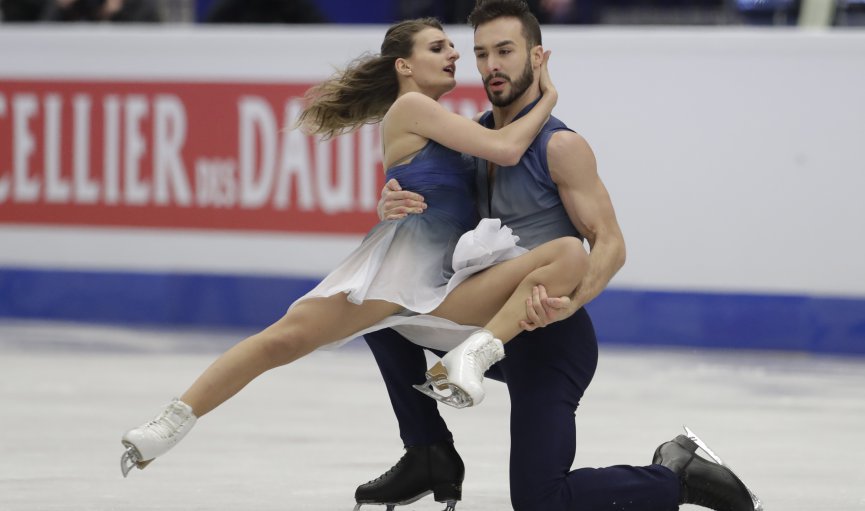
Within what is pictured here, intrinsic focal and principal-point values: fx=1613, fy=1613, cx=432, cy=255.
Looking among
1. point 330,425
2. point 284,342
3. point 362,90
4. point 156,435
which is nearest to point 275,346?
point 284,342

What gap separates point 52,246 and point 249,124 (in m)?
1.33

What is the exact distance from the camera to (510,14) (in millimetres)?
4129

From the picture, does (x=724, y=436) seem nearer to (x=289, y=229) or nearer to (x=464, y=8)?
(x=289, y=229)

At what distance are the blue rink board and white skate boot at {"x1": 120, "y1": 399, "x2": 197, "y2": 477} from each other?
4386 millimetres

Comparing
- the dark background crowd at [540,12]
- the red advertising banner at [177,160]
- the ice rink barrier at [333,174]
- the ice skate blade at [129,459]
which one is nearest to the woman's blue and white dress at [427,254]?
the ice skate blade at [129,459]

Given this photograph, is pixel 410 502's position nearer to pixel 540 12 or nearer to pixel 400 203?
pixel 400 203

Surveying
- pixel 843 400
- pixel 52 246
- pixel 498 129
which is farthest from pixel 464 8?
pixel 498 129

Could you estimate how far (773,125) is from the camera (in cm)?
786

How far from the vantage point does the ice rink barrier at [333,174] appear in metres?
7.82

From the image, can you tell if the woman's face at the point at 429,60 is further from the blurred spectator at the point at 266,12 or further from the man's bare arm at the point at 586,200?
the blurred spectator at the point at 266,12

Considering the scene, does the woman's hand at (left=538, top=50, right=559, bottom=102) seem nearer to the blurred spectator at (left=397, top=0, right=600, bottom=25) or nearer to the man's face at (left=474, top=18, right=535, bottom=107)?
the man's face at (left=474, top=18, right=535, bottom=107)

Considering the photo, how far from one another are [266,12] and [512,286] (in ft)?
18.0

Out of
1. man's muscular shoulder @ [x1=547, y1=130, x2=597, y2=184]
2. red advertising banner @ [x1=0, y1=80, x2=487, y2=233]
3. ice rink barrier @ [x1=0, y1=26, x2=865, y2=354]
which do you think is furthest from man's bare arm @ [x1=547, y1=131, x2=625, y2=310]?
red advertising banner @ [x1=0, y1=80, x2=487, y2=233]

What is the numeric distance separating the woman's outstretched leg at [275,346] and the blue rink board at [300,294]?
4.17 metres
